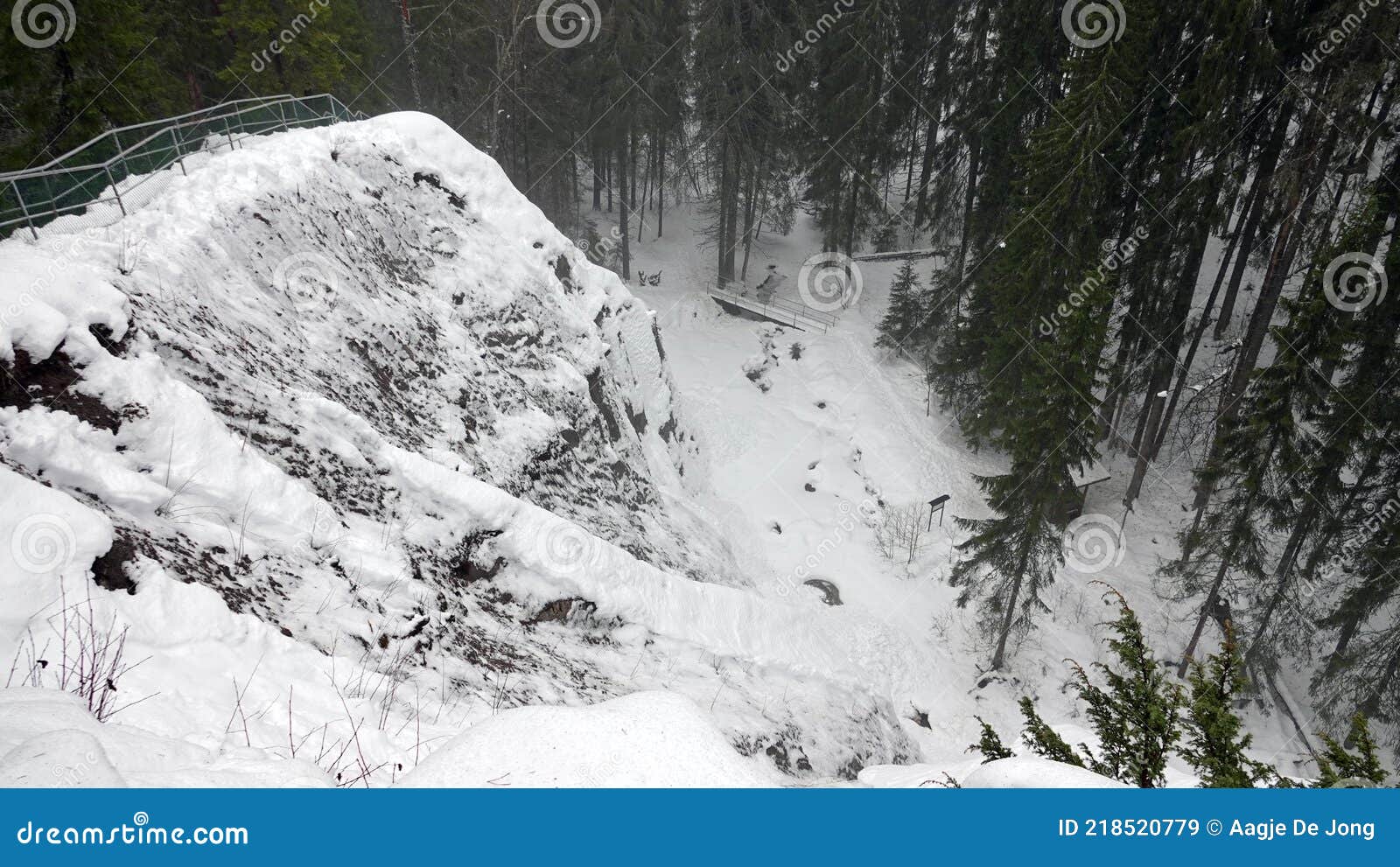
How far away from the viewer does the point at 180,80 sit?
20547 millimetres

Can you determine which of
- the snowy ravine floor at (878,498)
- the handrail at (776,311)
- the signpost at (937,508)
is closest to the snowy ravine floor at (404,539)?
the snowy ravine floor at (878,498)

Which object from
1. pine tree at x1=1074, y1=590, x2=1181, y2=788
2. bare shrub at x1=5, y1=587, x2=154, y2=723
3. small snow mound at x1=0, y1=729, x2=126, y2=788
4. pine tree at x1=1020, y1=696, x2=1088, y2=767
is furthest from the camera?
pine tree at x1=1020, y1=696, x2=1088, y2=767

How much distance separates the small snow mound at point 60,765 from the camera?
10.3 feet

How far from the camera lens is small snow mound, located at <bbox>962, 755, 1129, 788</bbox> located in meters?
4.69

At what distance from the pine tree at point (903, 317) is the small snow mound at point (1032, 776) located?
2336 centimetres

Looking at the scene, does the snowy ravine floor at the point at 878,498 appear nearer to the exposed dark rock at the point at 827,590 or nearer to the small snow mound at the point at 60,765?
the exposed dark rock at the point at 827,590

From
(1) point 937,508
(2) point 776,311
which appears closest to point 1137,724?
(1) point 937,508

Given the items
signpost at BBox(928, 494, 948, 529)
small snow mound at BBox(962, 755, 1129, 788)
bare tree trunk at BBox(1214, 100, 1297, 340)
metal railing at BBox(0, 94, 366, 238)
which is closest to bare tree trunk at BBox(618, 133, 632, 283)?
metal railing at BBox(0, 94, 366, 238)

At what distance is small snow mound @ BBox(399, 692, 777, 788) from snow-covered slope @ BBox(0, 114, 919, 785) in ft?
2.34

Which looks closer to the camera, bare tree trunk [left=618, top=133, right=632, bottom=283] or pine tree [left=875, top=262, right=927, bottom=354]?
pine tree [left=875, top=262, right=927, bottom=354]

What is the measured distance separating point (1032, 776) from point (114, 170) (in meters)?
13.8

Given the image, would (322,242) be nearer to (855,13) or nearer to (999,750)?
(999,750)

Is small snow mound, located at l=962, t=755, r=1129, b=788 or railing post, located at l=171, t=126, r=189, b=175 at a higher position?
railing post, located at l=171, t=126, r=189, b=175

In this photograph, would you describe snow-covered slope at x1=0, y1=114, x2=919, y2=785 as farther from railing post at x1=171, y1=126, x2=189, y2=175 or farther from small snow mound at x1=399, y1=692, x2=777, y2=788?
small snow mound at x1=399, y1=692, x2=777, y2=788
